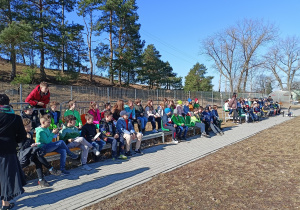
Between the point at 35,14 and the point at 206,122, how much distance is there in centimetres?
1830

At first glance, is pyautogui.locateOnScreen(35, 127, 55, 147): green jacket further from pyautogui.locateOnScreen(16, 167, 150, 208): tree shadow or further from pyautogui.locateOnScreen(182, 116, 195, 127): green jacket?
pyautogui.locateOnScreen(182, 116, 195, 127): green jacket

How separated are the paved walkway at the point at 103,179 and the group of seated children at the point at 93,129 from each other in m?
0.25

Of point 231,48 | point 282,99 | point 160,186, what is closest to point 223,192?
point 160,186

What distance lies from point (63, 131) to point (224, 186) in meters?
3.88

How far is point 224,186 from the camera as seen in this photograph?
166 inches

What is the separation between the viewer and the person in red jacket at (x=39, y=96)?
6.13 m

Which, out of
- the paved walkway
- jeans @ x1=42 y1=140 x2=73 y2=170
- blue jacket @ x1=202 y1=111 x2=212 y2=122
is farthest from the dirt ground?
blue jacket @ x1=202 y1=111 x2=212 y2=122

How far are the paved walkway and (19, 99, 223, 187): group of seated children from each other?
0.83 ft

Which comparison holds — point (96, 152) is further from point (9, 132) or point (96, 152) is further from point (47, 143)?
point (9, 132)

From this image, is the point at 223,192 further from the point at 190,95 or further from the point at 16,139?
the point at 190,95

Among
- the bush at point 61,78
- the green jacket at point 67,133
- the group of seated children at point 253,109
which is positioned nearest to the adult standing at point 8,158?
the green jacket at point 67,133

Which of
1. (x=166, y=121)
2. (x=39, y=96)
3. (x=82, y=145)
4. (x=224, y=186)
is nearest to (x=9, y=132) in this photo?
(x=82, y=145)

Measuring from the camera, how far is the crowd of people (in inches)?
133

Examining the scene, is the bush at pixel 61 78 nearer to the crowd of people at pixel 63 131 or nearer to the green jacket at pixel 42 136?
the crowd of people at pixel 63 131
